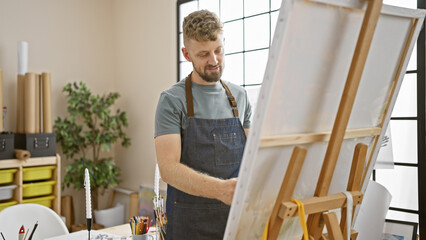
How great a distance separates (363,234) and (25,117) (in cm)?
281

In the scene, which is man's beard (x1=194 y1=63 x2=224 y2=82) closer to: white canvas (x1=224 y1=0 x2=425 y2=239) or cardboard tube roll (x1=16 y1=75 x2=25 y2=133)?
white canvas (x1=224 y1=0 x2=425 y2=239)

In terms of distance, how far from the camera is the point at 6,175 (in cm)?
336

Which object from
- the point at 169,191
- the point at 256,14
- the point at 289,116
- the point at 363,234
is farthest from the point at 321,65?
the point at 256,14

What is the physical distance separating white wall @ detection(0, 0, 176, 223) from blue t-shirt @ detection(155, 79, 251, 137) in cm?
218

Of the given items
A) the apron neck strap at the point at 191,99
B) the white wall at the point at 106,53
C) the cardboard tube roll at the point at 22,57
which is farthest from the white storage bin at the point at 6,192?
the apron neck strap at the point at 191,99

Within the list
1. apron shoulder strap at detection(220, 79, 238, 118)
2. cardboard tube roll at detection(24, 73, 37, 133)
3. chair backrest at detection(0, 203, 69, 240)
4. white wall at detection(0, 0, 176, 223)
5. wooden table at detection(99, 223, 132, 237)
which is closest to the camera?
apron shoulder strap at detection(220, 79, 238, 118)

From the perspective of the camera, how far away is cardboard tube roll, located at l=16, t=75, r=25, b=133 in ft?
11.8

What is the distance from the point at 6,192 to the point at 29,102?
76 centimetres

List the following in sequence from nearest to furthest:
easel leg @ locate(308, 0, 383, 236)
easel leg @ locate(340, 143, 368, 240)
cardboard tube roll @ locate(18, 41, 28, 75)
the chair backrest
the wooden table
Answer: easel leg @ locate(308, 0, 383, 236)
easel leg @ locate(340, 143, 368, 240)
the wooden table
the chair backrest
cardboard tube roll @ locate(18, 41, 28, 75)

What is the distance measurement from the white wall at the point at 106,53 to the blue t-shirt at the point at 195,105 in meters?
2.18

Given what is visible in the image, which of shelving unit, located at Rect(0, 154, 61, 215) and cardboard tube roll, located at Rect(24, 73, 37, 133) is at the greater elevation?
cardboard tube roll, located at Rect(24, 73, 37, 133)

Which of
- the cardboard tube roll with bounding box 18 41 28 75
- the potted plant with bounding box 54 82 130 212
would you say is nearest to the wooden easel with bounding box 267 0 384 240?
the potted plant with bounding box 54 82 130 212

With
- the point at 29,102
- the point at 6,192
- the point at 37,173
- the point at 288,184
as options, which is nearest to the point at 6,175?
the point at 6,192

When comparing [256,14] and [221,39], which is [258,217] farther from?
[256,14]
